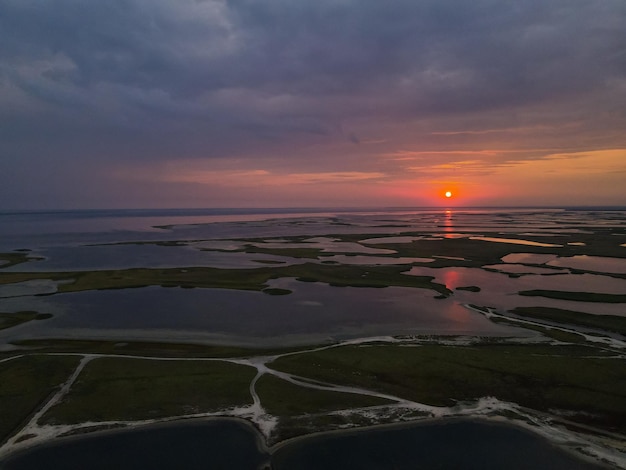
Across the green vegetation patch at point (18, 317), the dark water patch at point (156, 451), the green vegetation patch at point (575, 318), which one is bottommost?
the dark water patch at point (156, 451)

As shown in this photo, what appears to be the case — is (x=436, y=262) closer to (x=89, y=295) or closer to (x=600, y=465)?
(x=89, y=295)

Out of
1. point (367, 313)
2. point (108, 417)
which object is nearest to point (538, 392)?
point (367, 313)

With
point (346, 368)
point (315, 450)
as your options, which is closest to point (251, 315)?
point (346, 368)

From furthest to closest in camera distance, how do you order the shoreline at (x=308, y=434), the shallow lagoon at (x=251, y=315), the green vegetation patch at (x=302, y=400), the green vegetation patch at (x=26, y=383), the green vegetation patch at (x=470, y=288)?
1. the green vegetation patch at (x=470, y=288)
2. the shallow lagoon at (x=251, y=315)
3. the green vegetation patch at (x=302, y=400)
4. the green vegetation patch at (x=26, y=383)
5. the shoreline at (x=308, y=434)

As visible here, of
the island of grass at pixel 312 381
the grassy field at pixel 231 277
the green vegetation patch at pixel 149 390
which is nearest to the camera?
the island of grass at pixel 312 381

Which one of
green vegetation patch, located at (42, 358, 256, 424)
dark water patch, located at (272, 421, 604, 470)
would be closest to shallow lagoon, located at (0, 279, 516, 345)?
green vegetation patch, located at (42, 358, 256, 424)

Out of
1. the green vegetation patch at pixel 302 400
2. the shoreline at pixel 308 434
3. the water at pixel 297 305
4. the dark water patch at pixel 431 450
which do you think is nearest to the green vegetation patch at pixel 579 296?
the water at pixel 297 305

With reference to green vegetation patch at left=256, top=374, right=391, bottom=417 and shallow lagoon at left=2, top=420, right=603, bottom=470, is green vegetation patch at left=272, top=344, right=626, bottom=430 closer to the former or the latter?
green vegetation patch at left=256, top=374, right=391, bottom=417

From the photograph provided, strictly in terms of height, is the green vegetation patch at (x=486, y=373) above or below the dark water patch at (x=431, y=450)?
above

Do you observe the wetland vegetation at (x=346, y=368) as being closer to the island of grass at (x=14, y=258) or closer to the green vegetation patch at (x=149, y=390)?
the green vegetation patch at (x=149, y=390)
